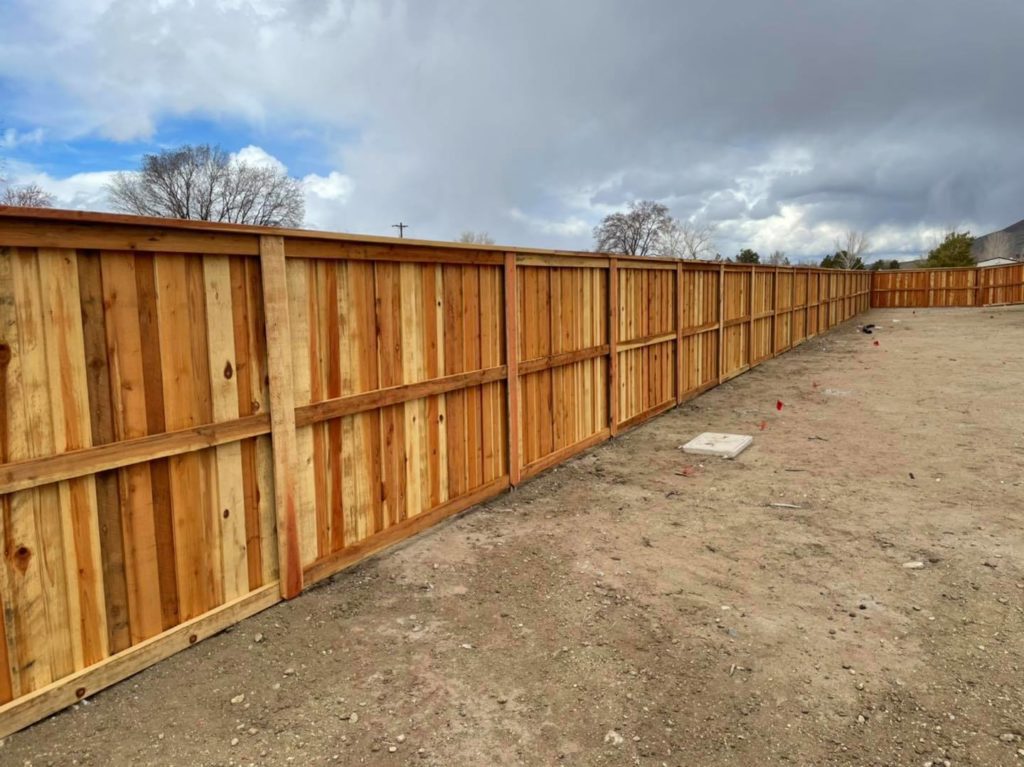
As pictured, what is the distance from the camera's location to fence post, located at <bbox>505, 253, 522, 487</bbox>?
5090mm

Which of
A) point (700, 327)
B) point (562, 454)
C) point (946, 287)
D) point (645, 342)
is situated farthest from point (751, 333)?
point (946, 287)

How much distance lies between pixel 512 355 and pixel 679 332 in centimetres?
428

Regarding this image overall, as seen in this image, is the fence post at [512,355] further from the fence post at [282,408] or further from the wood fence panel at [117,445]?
the wood fence panel at [117,445]

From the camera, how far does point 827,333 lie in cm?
1972

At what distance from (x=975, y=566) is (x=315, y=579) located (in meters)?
3.71

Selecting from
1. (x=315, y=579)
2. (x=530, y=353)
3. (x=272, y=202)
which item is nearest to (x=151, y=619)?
(x=315, y=579)

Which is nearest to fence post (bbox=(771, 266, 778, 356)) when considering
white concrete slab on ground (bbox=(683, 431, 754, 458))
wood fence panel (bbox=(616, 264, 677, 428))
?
wood fence panel (bbox=(616, 264, 677, 428))

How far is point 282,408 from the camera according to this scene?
3.29 meters

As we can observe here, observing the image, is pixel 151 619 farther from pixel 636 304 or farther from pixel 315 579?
pixel 636 304

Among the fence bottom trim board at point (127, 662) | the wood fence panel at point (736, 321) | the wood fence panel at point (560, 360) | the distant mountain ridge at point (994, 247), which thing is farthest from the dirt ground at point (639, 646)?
the distant mountain ridge at point (994, 247)

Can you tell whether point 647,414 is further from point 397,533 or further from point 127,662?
point 127,662

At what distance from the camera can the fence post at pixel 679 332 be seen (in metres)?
8.59

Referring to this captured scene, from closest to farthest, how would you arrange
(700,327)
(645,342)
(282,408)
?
(282,408) → (645,342) → (700,327)

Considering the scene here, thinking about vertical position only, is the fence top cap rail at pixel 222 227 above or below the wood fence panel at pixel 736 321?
above
